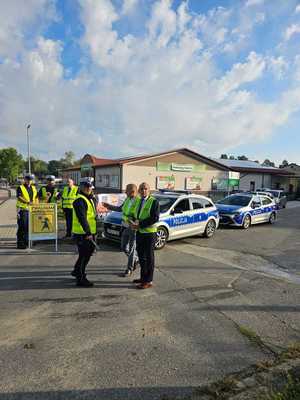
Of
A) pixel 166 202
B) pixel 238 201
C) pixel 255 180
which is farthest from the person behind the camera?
pixel 255 180

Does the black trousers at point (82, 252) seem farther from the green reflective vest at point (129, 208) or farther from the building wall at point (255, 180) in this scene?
the building wall at point (255, 180)

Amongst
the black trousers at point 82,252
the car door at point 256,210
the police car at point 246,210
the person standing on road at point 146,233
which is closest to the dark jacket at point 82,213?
the black trousers at point 82,252

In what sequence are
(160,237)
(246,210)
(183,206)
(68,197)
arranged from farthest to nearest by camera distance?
(246,210) < (183,206) < (68,197) < (160,237)

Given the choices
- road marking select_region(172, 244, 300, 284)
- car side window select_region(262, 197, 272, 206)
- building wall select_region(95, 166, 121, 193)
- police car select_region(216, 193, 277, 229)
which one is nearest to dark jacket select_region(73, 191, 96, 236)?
road marking select_region(172, 244, 300, 284)

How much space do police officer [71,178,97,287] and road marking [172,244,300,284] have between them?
363 centimetres

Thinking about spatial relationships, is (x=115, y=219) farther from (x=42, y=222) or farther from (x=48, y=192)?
(x=48, y=192)

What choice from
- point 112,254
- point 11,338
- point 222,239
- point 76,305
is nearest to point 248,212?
point 222,239

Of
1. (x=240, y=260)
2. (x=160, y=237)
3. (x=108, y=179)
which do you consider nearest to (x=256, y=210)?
(x=240, y=260)

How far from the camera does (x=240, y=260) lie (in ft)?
25.4

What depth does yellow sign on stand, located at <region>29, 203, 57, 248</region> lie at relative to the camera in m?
7.94

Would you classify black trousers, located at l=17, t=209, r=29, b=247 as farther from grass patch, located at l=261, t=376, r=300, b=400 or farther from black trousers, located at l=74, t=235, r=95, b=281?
grass patch, located at l=261, t=376, r=300, b=400

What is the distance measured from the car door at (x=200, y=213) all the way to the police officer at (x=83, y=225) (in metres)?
5.29

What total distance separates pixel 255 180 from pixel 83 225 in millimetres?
36729

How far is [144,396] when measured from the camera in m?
2.60
